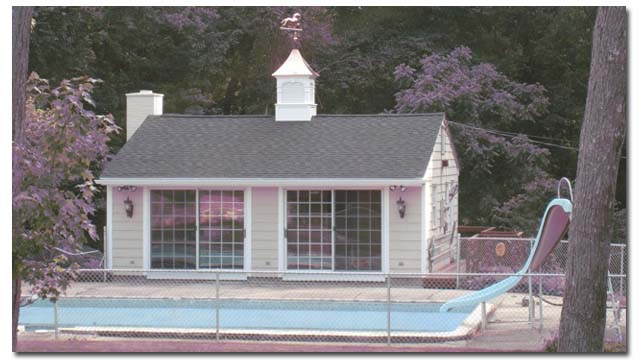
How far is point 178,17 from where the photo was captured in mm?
30078

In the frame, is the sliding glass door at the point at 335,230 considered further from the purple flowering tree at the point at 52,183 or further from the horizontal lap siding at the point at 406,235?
the purple flowering tree at the point at 52,183

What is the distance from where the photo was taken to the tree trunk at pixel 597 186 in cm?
1048

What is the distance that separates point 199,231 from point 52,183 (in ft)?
31.3

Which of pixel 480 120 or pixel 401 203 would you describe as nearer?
pixel 401 203

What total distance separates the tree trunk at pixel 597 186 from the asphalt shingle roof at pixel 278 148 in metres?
9.77

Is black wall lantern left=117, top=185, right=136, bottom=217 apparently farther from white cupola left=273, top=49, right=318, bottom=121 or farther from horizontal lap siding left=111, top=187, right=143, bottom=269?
white cupola left=273, top=49, right=318, bottom=121

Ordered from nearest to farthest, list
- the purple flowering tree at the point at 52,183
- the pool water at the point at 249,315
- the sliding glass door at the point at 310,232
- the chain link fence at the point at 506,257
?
the purple flowering tree at the point at 52,183 < the pool water at the point at 249,315 < the chain link fence at the point at 506,257 < the sliding glass door at the point at 310,232

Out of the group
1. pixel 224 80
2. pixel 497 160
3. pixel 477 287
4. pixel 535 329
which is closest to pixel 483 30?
pixel 497 160

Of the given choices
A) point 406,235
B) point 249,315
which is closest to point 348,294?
point 249,315

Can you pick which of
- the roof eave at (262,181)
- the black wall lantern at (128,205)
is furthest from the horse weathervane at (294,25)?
the black wall lantern at (128,205)

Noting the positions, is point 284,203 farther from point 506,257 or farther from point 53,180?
point 53,180

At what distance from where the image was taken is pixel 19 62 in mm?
10375

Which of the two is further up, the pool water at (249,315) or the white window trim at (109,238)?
the white window trim at (109,238)

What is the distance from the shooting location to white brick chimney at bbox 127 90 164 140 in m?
23.8
